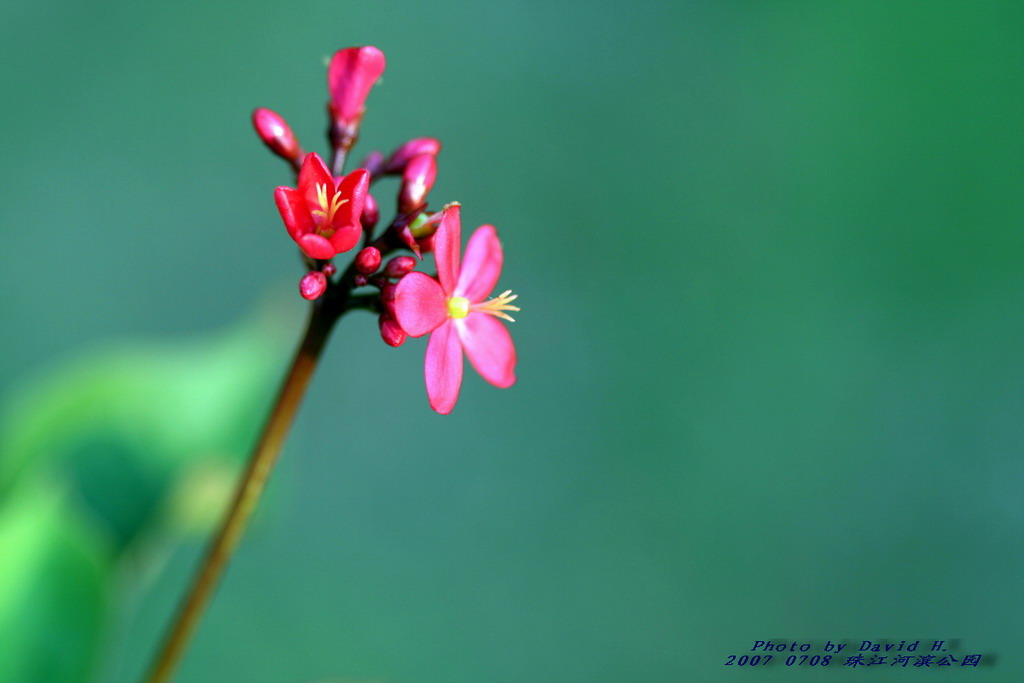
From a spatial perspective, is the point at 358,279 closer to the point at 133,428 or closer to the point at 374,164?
the point at 374,164

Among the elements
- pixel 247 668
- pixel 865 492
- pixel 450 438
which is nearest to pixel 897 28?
pixel 865 492

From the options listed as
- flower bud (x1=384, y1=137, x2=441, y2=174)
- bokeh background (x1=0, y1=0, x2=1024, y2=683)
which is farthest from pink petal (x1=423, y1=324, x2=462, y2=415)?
bokeh background (x1=0, y1=0, x2=1024, y2=683)

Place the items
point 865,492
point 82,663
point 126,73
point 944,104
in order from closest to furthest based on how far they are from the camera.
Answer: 1. point 82,663
2. point 865,492
3. point 126,73
4. point 944,104

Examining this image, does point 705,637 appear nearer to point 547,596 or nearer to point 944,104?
point 547,596

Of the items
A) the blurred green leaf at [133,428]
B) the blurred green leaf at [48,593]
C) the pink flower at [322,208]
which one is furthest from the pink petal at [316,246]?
the blurred green leaf at [133,428]

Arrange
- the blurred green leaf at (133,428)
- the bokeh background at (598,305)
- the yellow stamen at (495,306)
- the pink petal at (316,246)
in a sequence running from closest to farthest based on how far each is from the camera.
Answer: the pink petal at (316,246) < the yellow stamen at (495,306) < the blurred green leaf at (133,428) < the bokeh background at (598,305)

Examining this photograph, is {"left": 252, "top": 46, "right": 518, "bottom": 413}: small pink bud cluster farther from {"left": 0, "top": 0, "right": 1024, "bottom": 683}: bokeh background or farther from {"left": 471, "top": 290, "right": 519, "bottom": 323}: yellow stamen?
{"left": 0, "top": 0, "right": 1024, "bottom": 683}: bokeh background

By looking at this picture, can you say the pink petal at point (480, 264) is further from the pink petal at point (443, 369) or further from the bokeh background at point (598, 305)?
the bokeh background at point (598, 305)
